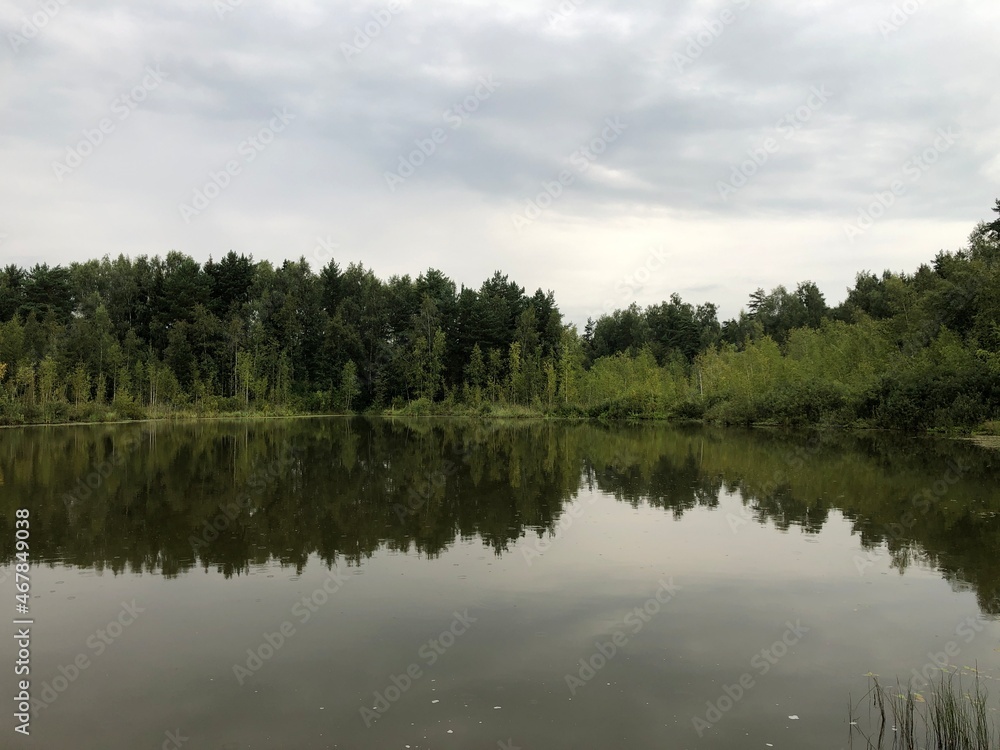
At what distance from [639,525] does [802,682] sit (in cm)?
637

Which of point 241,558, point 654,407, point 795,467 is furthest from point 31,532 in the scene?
point 654,407

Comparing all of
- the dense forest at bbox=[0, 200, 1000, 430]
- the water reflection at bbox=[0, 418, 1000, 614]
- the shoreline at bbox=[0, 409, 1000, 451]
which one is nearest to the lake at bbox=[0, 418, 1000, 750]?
the water reflection at bbox=[0, 418, 1000, 614]

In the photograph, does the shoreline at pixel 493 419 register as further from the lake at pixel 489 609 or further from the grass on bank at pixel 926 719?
the grass on bank at pixel 926 719

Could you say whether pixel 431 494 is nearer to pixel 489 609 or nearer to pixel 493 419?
pixel 489 609

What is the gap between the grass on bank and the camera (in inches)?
179

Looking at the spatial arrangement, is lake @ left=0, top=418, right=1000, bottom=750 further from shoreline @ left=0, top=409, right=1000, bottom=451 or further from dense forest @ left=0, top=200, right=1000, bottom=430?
dense forest @ left=0, top=200, right=1000, bottom=430

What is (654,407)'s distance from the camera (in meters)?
52.2

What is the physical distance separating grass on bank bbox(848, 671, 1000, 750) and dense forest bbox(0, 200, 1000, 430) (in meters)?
32.5

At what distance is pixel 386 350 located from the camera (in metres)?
66.4

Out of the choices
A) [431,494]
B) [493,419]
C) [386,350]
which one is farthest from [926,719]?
[386,350]

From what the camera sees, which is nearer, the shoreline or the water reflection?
the water reflection

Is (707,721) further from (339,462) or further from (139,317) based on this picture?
(139,317)

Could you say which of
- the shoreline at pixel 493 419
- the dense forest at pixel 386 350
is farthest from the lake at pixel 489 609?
the dense forest at pixel 386 350

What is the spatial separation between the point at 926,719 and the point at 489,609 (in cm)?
403
